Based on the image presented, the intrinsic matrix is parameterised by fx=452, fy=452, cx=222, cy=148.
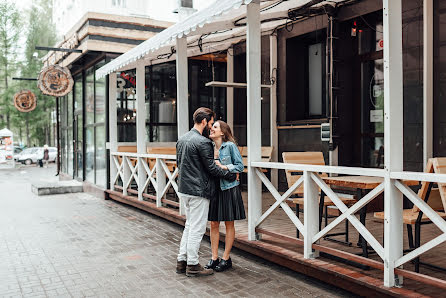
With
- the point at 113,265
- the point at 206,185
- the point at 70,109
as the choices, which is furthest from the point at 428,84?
the point at 70,109

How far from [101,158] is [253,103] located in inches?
288

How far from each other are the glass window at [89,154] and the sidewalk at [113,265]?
160 inches

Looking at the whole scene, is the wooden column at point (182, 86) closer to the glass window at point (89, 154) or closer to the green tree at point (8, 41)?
the glass window at point (89, 154)

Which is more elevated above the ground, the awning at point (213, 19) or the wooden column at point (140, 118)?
the awning at point (213, 19)

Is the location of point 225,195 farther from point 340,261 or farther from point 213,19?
point 213,19

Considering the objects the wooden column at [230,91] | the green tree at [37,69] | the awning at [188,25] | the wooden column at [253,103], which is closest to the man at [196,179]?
the wooden column at [253,103]

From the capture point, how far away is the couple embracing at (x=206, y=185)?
464 cm

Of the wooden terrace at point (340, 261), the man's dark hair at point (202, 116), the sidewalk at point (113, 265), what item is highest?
the man's dark hair at point (202, 116)

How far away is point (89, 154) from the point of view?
12781 mm

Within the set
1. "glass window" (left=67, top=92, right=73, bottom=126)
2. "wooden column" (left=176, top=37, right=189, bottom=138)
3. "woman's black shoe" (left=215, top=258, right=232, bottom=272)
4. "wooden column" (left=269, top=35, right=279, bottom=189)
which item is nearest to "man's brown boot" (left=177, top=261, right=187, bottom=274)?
"woman's black shoe" (left=215, top=258, right=232, bottom=272)

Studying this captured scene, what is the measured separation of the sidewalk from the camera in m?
4.35

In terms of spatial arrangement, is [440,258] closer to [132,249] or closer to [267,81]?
[132,249]

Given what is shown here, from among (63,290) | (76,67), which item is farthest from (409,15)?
(76,67)

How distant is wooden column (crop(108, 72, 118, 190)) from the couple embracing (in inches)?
243
